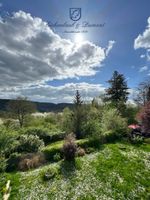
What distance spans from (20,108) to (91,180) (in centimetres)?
4033

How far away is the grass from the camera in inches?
509

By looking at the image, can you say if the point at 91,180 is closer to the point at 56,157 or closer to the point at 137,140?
the point at 56,157

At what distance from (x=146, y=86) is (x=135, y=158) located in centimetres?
3946

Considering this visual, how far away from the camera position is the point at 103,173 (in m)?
15.3

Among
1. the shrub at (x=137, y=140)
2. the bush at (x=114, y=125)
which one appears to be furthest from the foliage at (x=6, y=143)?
the shrub at (x=137, y=140)

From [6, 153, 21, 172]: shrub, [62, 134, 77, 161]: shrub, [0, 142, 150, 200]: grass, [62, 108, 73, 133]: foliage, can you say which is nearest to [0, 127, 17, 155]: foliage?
[6, 153, 21, 172]: shrub

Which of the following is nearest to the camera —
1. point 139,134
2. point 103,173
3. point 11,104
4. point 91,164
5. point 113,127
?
point 103,173

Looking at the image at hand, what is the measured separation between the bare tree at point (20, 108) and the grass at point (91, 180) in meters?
35.8

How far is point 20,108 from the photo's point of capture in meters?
51.6

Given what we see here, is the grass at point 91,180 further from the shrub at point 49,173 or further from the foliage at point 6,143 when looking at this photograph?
the foliage at point 6,143

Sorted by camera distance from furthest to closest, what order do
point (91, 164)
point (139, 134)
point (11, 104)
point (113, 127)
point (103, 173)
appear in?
1. point (11, 104)
2. point (113, 127)
3. point (139, 134)
4. point (91, 164)
5. point (103, 173)

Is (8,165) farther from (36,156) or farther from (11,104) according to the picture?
(11,104)

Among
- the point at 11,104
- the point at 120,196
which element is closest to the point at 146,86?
the point at 11,104

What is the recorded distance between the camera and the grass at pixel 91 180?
12.9m
